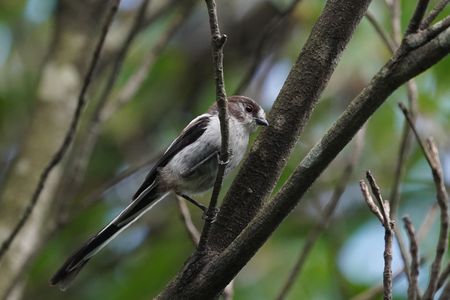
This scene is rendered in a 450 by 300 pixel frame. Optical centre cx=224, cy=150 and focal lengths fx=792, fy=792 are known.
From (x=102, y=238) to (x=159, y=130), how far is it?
3.23 meters

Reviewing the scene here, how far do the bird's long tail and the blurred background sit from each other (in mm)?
392

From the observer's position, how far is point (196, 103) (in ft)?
21.2

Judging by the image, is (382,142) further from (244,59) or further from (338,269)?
(244,59)

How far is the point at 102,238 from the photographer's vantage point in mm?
3287

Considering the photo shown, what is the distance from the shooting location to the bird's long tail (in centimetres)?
311

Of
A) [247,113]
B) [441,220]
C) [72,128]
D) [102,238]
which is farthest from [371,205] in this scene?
[247,113]

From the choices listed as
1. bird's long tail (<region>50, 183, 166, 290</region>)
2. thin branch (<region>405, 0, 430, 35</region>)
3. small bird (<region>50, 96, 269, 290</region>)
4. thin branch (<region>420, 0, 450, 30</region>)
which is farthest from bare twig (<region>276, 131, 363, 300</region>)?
thin branch (<region>405, 0, 430, 35</region>)

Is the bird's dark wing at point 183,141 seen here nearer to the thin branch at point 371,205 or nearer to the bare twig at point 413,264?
the thin branch at point 371,205

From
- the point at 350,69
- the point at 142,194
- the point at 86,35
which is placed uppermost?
the point at 86,35

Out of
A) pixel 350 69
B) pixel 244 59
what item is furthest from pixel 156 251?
pixel 244 59

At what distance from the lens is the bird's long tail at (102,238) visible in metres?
3.11

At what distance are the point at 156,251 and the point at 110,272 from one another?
473 mm

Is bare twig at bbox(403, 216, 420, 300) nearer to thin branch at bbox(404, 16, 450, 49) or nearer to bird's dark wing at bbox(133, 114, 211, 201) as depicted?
thin branch at bbox(404, 16, 450, 49)

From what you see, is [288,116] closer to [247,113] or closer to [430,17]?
[430,17]
